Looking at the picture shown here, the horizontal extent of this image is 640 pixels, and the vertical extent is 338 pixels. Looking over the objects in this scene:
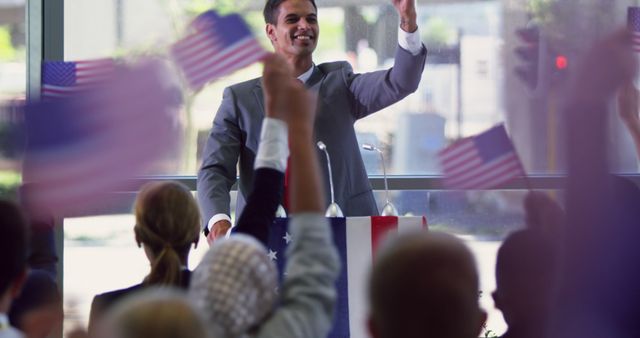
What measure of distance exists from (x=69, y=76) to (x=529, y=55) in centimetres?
204

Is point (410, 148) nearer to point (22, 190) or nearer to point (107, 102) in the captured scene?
point (107, 102)

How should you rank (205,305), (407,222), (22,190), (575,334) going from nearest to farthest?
(205,305)
(575,334)
(407,222)
(22,190)

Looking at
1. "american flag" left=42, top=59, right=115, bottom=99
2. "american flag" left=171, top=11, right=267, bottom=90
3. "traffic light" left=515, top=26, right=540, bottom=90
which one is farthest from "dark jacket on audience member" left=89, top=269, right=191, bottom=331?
"traffic light" left=515, top=26, right=540, bottom=90

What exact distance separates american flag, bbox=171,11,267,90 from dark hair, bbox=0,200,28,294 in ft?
10.9

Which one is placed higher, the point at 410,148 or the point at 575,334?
the point at 410,148

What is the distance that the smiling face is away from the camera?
402cm

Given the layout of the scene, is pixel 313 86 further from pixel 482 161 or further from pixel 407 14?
pixel 482 161

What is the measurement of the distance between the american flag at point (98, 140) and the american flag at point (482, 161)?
1310 millimetres

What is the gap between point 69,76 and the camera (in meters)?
4.93

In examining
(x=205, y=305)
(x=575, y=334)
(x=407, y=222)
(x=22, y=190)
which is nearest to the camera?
(x=205, y=305)

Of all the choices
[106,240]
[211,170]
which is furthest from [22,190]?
[211,170]

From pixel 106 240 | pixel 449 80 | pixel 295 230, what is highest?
pixel 449 80

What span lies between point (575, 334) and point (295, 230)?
0.81m

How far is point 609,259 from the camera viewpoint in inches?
94.2
